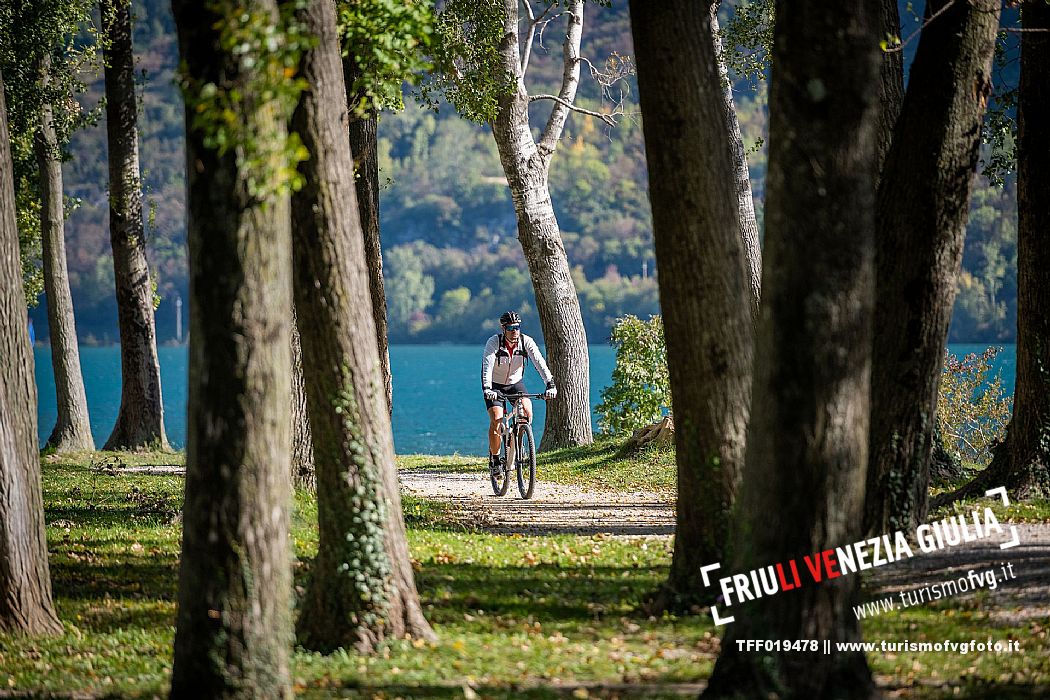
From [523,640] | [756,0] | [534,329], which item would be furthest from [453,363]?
[523,640]

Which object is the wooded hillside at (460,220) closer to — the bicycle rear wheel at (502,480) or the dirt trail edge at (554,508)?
the dirt trail edge at (554,508)

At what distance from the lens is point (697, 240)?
693 centimetres

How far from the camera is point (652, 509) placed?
13125 millimetres

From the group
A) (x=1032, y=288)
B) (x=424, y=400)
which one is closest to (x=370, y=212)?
(x=1032, y=288)

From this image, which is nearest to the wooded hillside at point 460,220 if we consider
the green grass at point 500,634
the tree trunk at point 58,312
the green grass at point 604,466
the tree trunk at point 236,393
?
the tree trunk at point 58,312

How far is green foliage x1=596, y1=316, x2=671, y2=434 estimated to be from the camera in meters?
20.9

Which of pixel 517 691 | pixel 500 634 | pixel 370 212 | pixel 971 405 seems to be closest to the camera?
pixel 517 691

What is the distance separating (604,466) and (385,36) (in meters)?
10.8

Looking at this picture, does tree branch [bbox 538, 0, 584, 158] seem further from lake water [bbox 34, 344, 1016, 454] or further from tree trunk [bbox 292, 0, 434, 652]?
tree trunk [bbox 292, 0, 434, 652]

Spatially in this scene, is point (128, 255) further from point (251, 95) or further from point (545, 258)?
point (251, 95)

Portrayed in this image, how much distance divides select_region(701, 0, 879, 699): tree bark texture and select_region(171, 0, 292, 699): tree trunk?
2158mm

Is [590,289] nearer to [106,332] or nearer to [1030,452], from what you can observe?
[106,332]

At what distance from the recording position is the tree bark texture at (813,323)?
4.81 m

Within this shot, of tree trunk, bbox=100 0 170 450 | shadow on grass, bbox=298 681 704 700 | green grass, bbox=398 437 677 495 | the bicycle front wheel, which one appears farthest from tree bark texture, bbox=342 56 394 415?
tree trunk, bbox=100 0 170 450
